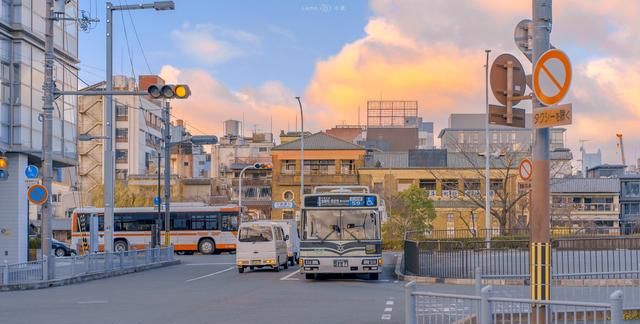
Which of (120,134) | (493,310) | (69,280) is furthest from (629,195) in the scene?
(493,310)

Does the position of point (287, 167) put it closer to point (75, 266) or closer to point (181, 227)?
point (181, 227)

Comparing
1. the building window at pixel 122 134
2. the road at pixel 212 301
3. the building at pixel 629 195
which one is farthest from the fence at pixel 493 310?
the building window at pixel 122 134

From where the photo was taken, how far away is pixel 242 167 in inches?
3632

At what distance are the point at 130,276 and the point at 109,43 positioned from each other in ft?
32.1

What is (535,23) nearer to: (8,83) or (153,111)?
(8,83)

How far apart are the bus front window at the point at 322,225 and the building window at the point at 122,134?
67.4 meters

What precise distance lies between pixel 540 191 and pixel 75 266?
22721 mm

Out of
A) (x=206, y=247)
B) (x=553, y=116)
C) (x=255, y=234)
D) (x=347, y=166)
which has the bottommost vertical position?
(x=206, y=247)

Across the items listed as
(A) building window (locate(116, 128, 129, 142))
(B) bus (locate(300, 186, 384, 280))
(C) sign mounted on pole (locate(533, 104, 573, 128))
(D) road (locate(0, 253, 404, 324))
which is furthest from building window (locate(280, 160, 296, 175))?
(C) sign mounted on pole (locate(533, 104, 573, 128))

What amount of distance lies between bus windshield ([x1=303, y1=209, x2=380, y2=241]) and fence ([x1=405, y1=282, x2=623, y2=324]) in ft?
55.0

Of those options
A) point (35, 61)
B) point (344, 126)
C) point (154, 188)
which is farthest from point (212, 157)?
point (35, 61)

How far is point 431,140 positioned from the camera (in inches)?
5084

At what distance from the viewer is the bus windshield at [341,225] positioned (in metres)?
27.2

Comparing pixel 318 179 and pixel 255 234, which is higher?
pixel 318 179
